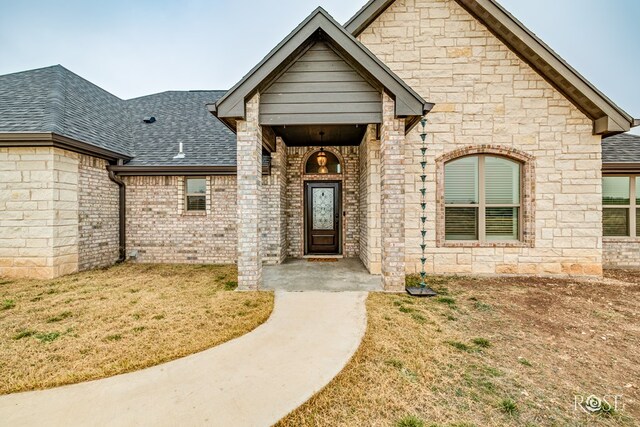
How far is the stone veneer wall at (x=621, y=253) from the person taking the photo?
764 centimetres

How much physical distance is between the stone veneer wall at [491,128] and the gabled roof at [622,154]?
5.69ft

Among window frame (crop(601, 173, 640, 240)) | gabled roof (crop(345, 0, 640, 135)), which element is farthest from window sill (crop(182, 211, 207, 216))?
window frame (crop(601, 173, 640, 240))

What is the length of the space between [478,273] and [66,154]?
33.0ft

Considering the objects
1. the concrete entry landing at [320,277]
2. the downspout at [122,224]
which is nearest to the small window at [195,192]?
the downspout at [122,224]

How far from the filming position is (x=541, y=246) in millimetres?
6547

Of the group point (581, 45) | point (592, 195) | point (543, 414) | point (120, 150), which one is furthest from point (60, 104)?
point (581, 45)

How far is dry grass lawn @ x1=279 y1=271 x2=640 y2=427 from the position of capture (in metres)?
2.13

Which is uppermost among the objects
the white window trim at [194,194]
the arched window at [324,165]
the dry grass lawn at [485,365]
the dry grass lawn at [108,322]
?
the arched window at [324,165]

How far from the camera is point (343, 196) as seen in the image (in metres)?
8.80

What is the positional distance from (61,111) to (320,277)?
308 inches

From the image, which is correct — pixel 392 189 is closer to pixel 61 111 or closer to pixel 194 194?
pixel 194 194

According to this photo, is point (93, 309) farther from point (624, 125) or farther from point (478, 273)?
point (624, 125)

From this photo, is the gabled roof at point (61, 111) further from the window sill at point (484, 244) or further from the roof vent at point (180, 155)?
the window sill at point (484, 244)

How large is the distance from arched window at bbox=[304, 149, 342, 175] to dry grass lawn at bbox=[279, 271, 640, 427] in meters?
4.87
